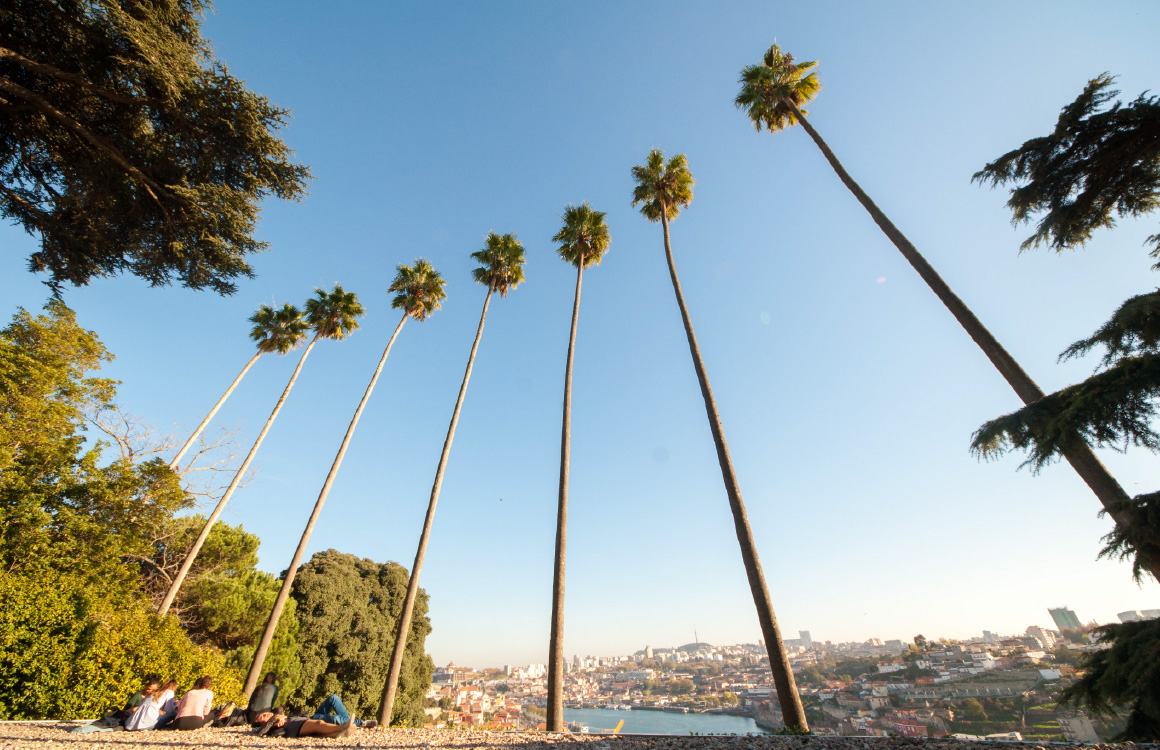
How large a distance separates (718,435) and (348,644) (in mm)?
24272

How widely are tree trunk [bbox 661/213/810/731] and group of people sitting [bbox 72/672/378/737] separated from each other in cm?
777

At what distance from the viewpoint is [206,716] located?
8977 millimetres

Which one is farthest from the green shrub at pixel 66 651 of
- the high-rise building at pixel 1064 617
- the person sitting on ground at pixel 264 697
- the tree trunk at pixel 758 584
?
the high-rise building at pixel 1064 617

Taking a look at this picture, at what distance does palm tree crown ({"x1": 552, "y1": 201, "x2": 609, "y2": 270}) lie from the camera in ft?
58.0

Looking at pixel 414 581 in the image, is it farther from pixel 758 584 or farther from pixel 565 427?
pixel 758 584

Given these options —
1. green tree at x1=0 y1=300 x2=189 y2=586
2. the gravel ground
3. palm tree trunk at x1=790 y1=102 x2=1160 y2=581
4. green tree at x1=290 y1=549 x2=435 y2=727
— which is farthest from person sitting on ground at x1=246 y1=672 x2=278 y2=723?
green tree at x1=290 y1=549 x2=435 y2=727

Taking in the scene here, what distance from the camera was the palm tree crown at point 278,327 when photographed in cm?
2416

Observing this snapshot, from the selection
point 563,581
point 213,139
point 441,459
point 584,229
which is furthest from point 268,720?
point 584,229

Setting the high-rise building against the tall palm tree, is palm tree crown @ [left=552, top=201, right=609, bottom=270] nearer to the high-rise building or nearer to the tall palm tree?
the tall palm tree

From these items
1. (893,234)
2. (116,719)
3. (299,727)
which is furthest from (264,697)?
(893,234)

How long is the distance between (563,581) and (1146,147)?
13.5 m

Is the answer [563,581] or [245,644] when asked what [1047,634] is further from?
[245,644]

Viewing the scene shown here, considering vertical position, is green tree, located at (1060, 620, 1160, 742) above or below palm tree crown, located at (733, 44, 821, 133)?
below

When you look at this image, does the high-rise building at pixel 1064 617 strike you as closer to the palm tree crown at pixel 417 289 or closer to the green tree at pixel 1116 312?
the green tree at pixel 1116 312
